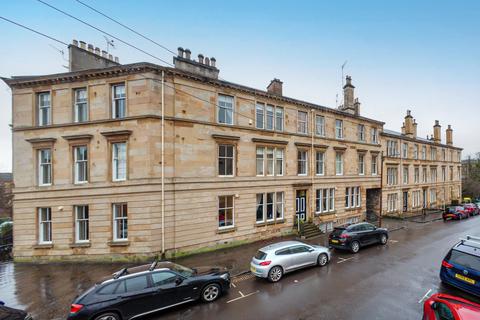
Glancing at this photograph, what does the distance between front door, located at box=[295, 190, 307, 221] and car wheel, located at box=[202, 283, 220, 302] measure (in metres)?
11.7

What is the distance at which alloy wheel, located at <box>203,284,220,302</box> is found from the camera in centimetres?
865

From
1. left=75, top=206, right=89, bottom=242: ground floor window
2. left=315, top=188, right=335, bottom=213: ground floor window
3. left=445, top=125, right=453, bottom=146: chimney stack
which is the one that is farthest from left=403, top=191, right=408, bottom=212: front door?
left=75, top=206, right=89, bottom=242: ground floor window

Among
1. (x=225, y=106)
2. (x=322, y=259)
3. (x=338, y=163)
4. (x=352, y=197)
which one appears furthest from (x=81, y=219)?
(x=352, y=197)

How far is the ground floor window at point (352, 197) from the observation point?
75.4ft

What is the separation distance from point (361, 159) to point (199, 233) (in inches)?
754

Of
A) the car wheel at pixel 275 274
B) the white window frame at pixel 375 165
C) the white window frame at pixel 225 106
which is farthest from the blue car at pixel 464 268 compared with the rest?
the white window frame at pixel 375 165

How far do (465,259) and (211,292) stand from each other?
9.78 meters

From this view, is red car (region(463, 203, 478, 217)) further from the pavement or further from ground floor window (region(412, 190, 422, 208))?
the pavement

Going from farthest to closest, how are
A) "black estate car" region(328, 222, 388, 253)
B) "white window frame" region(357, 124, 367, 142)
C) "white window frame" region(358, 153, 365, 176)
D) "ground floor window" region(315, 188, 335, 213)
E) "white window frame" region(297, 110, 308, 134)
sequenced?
"white window frame" region(357, 124, 367, 142)
"white window frame" region(358, 153, 365, 176)
"ground floor window" region(315, 188, 335, 213)
"white window frame" region(297, 110, 308, 134)
"black estate car" region(328, 222, 388, 253)

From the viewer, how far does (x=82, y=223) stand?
13898 millimetres

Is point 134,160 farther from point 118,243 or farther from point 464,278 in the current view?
point 464,278

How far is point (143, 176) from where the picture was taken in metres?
13.2

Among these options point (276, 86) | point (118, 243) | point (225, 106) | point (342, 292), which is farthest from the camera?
point (276, 86)

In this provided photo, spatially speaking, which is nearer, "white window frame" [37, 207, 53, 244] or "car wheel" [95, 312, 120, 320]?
"car wheel" [95, 312, 120, 320]
